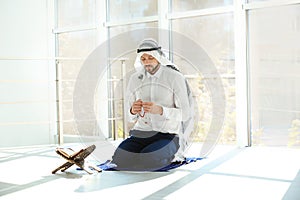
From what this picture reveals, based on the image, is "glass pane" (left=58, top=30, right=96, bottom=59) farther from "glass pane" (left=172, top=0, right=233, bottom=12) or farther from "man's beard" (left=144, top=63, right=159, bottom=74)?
"man's beard" (left=144, top=63, right=159, bottom=74)

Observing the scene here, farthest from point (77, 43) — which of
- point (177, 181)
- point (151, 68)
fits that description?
point (177, 181)

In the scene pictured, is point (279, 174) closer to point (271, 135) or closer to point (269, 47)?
point (271, 135)

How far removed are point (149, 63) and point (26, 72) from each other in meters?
2.55

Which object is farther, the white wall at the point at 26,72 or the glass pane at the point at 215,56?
the white wall at the point at 26,72

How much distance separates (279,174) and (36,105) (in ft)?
11.5

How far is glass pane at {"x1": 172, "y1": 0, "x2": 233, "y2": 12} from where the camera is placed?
15.4ft

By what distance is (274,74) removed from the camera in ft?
14.5

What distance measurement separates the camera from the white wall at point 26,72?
18.0 feet

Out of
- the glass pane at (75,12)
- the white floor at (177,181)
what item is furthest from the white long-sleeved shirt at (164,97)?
the glass pane at (75,12)

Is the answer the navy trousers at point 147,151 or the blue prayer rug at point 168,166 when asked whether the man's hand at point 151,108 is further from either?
the blue prayer rug at point 168,166

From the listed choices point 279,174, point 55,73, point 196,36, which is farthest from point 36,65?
point 279,174

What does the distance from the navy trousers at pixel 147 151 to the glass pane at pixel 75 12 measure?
8.17 ft

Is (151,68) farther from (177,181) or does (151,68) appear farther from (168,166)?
(177,181)

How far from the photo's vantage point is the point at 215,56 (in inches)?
189
